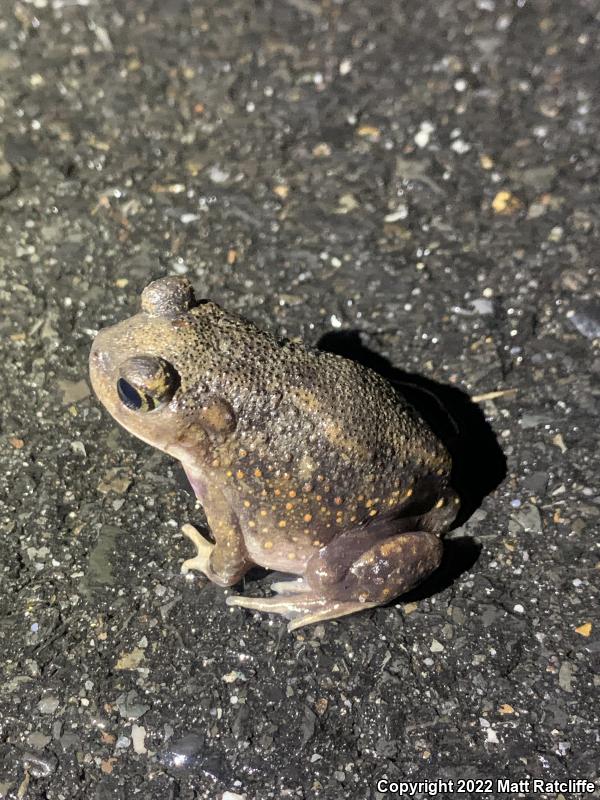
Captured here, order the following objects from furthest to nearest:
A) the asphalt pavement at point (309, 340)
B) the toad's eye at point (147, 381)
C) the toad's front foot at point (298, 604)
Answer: the toad's front foot at point (298, 604), the asphalt pavement at point (309, 340), the toad's eye at point (147, 381)

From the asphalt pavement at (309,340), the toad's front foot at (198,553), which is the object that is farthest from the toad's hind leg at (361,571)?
the toad's front foot at (198,553)

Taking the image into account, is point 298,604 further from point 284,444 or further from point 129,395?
point 129,395

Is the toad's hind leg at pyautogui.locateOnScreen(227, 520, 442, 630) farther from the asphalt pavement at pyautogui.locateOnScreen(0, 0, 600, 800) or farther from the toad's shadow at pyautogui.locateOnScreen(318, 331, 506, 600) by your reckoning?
the toad's shadow at pyautogui.locateOnScreen(318, 331, 506, 600)

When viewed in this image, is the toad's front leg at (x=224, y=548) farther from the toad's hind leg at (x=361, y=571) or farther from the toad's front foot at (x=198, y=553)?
the toad's hind leg at (x=361, y=571)

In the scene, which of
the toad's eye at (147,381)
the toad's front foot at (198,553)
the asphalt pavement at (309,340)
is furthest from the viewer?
the toad's front foot at (198,553)

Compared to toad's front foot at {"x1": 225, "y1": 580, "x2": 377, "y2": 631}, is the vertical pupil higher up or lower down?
higher up

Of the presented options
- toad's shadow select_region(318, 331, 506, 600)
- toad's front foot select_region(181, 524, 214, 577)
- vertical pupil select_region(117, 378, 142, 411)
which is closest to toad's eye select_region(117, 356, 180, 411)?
vertical pupil select_region(117, 378, 142, 411)
